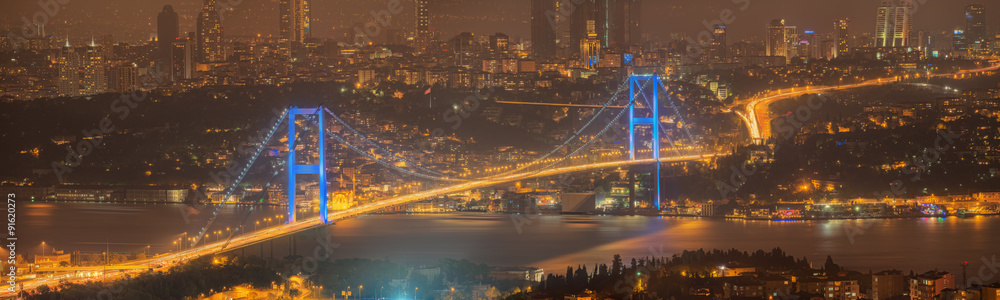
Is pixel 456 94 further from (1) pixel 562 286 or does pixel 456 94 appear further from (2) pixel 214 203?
(1) pixel 562 286

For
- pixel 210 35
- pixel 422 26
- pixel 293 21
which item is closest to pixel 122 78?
pixel 210 35

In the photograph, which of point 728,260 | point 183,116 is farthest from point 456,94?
point 728,260

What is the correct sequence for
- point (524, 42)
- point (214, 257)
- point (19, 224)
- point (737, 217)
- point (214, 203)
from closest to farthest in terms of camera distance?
point (214, 257) → point (19, 224) → point (737, 217) → point (214, 203) → point (524, 42)

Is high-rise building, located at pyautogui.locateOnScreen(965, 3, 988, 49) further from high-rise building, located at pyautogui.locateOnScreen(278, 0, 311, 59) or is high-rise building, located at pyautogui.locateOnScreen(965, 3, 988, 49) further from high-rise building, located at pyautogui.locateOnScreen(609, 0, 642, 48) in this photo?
high-rise building, located at pyautogui.locateOnScreen(278, 0, 311, 59)

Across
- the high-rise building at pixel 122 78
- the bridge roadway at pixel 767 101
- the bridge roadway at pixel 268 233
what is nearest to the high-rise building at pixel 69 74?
the high-rise building at pixel 122 78

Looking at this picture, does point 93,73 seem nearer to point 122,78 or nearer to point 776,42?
point 122,78

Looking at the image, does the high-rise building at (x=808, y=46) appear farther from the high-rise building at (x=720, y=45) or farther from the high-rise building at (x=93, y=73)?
the high-rise building at (x=93, y=73)
